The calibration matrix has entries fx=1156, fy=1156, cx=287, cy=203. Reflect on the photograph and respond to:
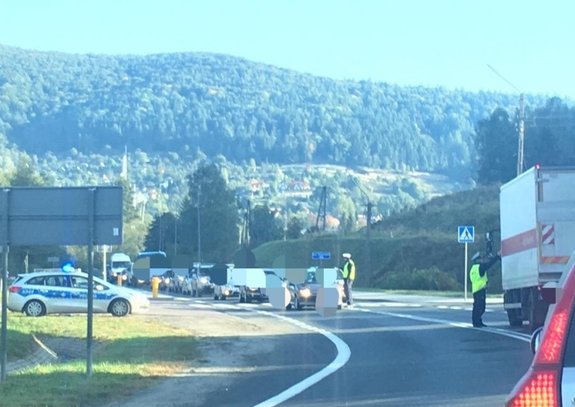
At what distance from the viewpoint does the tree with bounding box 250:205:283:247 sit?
332ft

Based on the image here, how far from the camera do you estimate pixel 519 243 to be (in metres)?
25.0

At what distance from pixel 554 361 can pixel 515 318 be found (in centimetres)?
2089

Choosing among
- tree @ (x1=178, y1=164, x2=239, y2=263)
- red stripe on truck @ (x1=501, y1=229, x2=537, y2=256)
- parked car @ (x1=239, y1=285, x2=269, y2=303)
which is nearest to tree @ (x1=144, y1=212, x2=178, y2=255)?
tree @ (x1=178, y1=164, x2=239, y2=263)

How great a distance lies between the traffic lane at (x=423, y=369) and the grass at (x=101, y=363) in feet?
8.28

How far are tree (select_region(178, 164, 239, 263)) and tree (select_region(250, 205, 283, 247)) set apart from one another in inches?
93.9

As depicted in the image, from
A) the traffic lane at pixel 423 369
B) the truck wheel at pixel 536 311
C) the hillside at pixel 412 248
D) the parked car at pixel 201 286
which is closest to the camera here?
the traffic lane at pixel 423 369

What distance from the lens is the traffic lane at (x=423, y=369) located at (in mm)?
13359

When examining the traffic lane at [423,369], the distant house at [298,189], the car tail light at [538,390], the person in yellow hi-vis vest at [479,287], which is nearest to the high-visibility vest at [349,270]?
the person in yellow hi-vis vest at [479,287]

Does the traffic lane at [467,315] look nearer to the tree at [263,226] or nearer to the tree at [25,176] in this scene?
the tree at [25,176]

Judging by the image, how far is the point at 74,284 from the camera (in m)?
33.5

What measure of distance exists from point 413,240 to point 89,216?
202 feet

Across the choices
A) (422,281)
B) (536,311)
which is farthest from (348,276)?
(422,281)

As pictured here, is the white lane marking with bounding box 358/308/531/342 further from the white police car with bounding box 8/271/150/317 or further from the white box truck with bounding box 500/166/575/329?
the white police car with bounding box 8/271/150/317

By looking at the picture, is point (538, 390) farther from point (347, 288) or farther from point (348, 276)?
point (347, 288)
